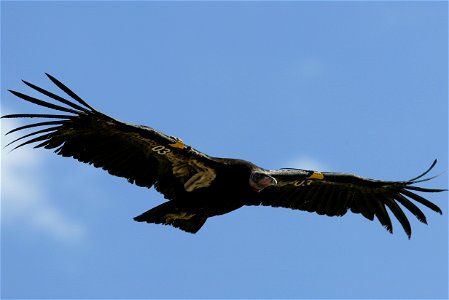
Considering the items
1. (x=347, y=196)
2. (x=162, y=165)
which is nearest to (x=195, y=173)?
(x=162, y=165)

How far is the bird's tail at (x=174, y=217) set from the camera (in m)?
19.6

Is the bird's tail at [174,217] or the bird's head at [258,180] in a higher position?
the bird's head at [258,180]

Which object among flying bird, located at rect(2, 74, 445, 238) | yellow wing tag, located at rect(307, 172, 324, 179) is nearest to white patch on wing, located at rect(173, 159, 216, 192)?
flying bird, located at rect(2, 74, 445, 238)

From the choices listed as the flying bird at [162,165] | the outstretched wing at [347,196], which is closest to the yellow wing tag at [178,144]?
the flying bird at [162,165]

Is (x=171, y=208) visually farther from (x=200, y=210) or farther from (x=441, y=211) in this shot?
(x=441, y=211)

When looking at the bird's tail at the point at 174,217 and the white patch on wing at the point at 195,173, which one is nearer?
the bird's tail at the point at 174,217

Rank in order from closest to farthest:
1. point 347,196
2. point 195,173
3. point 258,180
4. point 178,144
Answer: point 178,144
point 258,180
point 195,173
point 347,196

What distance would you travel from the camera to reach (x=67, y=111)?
1878 centimetres

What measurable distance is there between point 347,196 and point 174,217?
375cm

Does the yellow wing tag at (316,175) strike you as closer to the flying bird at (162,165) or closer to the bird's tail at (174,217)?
the flying bird at (162,165)

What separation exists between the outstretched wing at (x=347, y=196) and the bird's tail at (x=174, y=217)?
1.78 meters

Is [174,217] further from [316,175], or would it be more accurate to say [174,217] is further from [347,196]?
[347,196]

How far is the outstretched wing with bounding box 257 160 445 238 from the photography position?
21.7 metres

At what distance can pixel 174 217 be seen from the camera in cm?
1992
